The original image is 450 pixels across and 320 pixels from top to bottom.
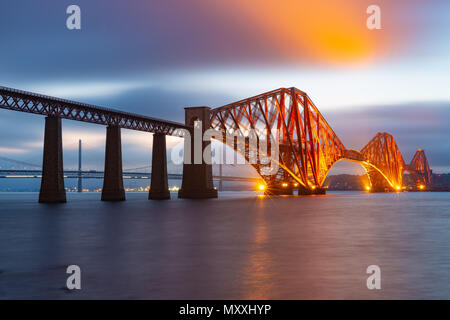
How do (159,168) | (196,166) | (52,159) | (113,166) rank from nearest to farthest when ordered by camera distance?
1. (52,159)
2. (113,166)
3. (159,168)
4. (196,166)

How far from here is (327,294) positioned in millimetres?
12117

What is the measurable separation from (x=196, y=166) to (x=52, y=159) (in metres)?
29.1

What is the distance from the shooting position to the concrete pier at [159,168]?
75.1 m

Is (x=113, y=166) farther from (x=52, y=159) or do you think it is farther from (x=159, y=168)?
(x=159, y=168)

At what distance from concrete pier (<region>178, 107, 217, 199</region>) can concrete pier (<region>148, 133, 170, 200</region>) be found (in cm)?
427

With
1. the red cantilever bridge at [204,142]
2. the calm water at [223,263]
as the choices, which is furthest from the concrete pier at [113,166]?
the calm water at [223,263]

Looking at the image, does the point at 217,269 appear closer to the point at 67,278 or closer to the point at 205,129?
the point at 67,278

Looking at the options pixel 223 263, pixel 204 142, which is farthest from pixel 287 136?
pixel 223 263

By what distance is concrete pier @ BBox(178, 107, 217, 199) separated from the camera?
3172 inches

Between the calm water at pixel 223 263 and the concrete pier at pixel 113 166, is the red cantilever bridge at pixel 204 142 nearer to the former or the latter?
the concrete pier at pixel 113 166

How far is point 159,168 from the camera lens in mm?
75062

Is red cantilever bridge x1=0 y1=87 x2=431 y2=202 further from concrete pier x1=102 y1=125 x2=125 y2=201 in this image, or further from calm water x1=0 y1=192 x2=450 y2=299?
calm water x1=0 y1=192 x2=450 y2=299

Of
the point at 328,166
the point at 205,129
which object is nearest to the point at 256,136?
the point at 205,129
